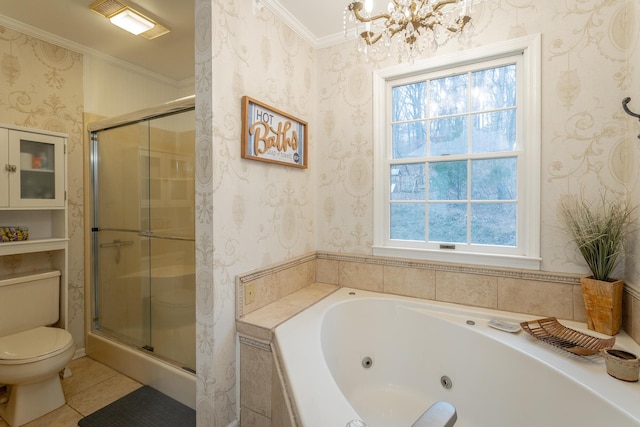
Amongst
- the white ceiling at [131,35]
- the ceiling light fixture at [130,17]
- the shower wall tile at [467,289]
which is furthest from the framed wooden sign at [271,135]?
the shower wall tile at [467,289]

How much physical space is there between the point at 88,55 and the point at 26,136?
96cm

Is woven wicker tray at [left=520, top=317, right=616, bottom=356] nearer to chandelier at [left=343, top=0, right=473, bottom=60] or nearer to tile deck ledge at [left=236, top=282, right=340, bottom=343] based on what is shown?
tile deck ledge at [left=236, top=282, right=340, bottom=343]

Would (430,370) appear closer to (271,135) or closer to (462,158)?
(462,158)

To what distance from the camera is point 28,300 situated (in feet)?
6.42

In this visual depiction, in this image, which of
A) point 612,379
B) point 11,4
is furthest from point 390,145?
point 11,4

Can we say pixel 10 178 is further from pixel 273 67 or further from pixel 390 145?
pixel 390 145

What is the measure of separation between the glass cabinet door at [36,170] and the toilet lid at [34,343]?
0.84m

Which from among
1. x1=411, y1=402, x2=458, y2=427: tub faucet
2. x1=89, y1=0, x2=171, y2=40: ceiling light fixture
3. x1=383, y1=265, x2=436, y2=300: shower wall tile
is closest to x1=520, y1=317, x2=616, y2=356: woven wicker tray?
x1=383, y1=265, x2=436, y2=300: shower wall tile

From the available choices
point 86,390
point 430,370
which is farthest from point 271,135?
point 86,390

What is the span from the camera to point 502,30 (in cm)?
165

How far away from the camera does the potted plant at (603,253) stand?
134 centimetres

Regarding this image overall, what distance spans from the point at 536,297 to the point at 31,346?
295 centimetres

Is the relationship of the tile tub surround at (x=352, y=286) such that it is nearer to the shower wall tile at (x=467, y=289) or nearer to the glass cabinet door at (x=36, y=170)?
the shower wall tile at (x=467, y=289)

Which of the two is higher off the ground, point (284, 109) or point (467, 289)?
point (284, 109)
